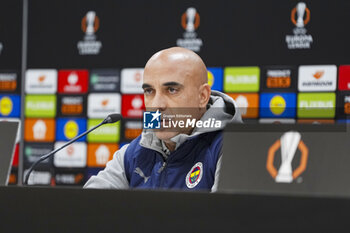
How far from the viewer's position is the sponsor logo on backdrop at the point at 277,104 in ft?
9.34

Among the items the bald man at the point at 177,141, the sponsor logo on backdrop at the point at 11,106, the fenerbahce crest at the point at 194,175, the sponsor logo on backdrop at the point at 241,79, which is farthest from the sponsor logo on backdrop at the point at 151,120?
the sponsor logo on backdrop at the point at 11,106

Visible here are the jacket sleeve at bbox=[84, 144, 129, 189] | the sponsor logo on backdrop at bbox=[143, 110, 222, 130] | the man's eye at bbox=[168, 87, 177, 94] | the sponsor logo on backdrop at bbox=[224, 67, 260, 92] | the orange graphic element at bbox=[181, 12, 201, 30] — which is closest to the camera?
the sponsor logo on backdrop at bbox=[143, 110, 222, 130]

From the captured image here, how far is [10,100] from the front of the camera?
340cm

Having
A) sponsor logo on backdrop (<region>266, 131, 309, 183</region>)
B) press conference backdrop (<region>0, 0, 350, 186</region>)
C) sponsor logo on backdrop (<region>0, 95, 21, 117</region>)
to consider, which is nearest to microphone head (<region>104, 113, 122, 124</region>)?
sponsor logo on backdrop (<region>266, 131, 309, 183</region>)

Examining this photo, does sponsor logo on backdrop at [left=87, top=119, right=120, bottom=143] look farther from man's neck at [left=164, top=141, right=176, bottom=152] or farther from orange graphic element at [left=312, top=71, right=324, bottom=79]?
man's neck at [left=164, top=141, right=176, bottom=152]

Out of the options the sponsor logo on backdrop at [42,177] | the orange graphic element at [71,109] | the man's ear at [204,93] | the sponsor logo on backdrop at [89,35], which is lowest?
the sponsor logo on backdrop at [42,177]

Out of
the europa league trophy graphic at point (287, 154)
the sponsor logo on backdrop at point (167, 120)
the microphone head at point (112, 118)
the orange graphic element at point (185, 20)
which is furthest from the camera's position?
the orange graphic element at point (185, 20)

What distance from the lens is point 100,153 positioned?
3.25 metres

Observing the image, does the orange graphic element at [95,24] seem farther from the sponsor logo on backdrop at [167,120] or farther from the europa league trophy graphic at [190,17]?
the sponsor logo on backdrop at [167,120]

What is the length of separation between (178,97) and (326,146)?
709mm

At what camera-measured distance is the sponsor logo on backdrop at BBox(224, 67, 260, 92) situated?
9.78 feet

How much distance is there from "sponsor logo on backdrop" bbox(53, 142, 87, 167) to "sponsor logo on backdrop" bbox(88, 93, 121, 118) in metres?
0.23

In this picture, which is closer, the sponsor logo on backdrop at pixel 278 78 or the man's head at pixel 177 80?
the man's head at pixel 177 80

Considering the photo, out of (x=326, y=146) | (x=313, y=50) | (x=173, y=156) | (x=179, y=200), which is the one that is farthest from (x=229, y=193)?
(x=313, y=50)
